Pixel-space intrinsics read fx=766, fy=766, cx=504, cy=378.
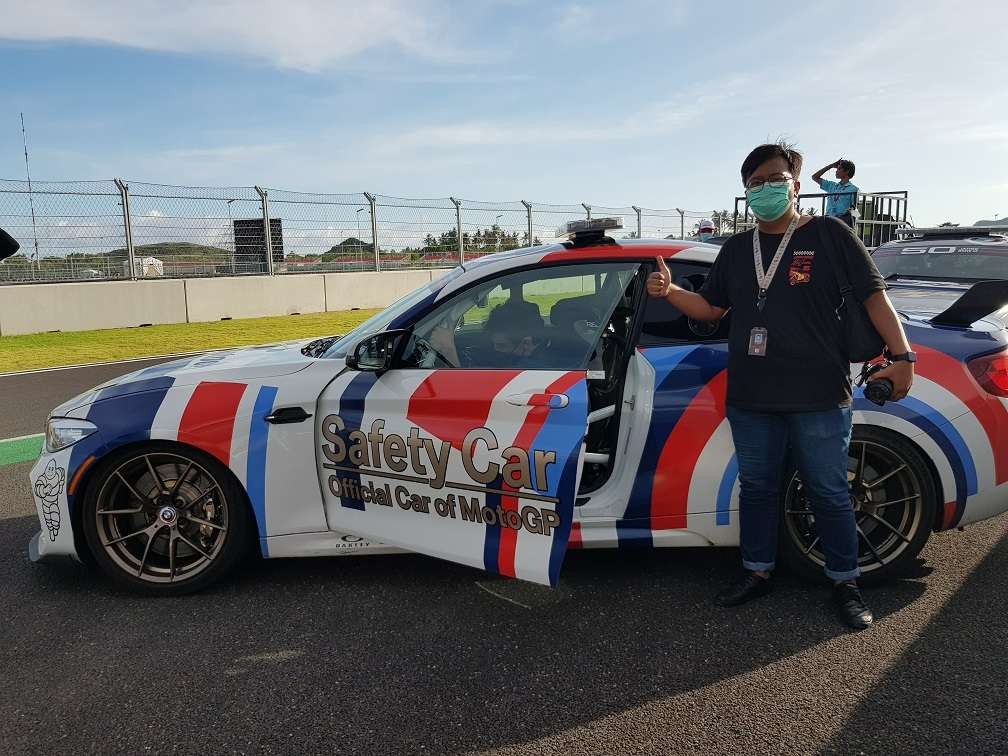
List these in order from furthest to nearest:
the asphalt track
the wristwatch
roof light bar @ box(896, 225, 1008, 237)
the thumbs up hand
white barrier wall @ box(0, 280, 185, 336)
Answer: white barrier wall @ box(0, 280, 185, 336) → roof light bar @ box(896, 225, 1008, 237) → the thumbs up hand → the wristwatch → the asphalt track

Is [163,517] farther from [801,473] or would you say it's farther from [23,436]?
[23,436]

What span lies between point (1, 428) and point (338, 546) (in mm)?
4945

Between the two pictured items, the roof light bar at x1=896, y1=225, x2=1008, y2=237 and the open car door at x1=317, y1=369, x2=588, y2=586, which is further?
the roof light bar at x1=896, y1=225, x2=1008, y2=237

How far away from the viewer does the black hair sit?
2992 millimetres

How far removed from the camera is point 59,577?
11.7ft

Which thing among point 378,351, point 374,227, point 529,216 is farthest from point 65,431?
point 529,216

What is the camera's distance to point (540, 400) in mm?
2988

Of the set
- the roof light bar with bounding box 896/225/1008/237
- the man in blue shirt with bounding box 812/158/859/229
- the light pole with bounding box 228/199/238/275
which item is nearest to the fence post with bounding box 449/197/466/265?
the light pole with bounding box 228/199/238/275

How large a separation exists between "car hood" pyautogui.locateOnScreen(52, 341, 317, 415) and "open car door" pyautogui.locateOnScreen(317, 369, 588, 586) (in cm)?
31

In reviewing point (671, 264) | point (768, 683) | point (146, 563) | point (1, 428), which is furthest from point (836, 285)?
point (1, 428)

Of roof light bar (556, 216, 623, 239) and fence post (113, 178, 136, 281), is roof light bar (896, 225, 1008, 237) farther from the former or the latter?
fence post (113, 178, 136, 281)

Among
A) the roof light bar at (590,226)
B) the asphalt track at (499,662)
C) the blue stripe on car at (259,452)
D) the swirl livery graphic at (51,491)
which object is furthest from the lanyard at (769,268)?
the swirl livery graphic at (51,491)

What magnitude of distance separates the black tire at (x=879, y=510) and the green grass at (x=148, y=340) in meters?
8.64

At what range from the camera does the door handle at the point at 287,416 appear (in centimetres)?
320
